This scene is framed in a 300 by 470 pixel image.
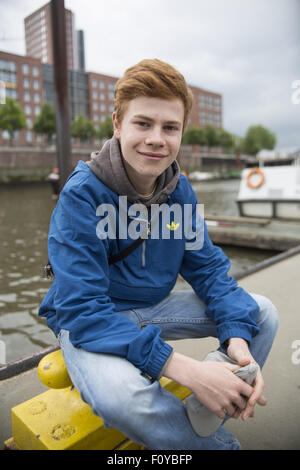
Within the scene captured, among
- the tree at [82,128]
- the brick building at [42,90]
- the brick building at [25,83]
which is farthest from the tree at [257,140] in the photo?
the brick building at [25,83]

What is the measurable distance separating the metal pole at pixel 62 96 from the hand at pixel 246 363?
9.39ft

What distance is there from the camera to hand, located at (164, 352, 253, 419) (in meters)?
1.23

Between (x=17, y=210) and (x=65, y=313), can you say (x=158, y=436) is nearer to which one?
(x=65, y=313)

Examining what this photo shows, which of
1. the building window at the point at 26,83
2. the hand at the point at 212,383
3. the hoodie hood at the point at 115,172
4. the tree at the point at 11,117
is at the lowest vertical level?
the hand at the point at 212,383

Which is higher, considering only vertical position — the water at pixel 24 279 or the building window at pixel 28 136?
the building window at pixel 28 136

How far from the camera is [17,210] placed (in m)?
15.8

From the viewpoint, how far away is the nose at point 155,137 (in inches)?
59.9

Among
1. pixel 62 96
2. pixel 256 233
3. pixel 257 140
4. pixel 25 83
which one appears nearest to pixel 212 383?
pixel 62 96

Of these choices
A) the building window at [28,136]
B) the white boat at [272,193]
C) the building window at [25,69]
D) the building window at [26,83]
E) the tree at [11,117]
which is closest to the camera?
the white boat at [272,193]

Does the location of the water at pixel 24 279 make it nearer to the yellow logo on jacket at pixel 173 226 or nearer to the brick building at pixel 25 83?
the yellow logo on jacket at pixel 173 226

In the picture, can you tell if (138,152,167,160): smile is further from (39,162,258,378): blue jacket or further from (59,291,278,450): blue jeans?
(59,291,278,450): blue jeans

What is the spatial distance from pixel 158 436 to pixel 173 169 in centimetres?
115
